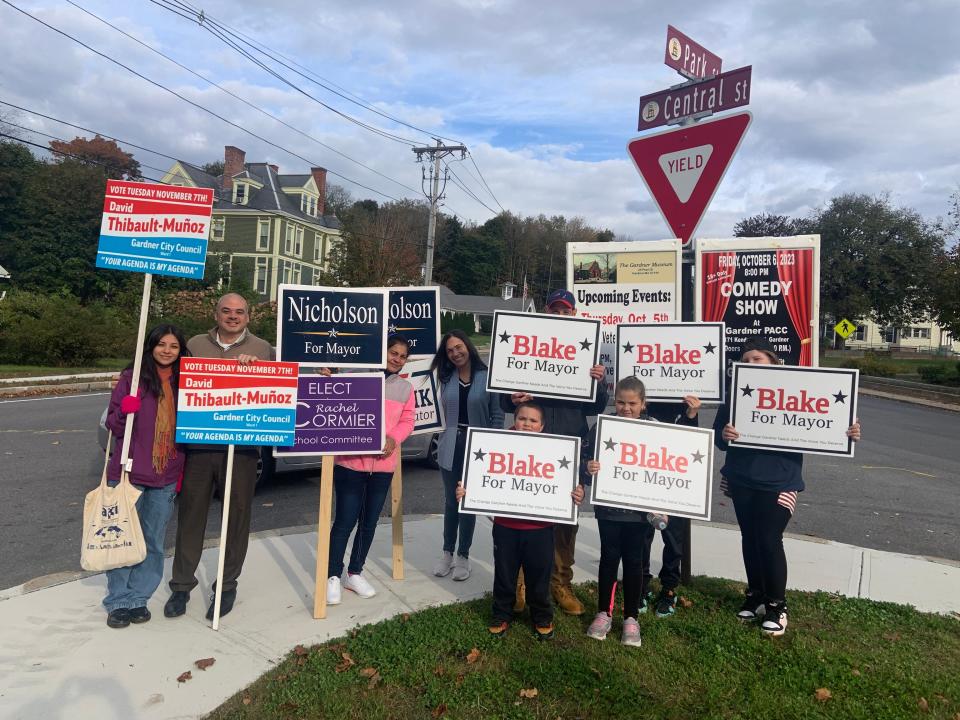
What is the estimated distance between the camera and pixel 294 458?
797cm

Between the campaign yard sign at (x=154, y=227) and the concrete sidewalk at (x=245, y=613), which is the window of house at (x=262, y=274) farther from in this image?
the campaign yard sign at (x=154, y=227)

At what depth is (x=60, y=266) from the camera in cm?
4288

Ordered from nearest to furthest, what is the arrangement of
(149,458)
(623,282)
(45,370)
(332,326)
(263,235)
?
(149,458), (332,326), (623,282), (45,370), (263,235)

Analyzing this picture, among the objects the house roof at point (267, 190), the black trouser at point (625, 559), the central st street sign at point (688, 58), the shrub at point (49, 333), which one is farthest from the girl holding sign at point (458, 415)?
the house roof at point (267, 190)

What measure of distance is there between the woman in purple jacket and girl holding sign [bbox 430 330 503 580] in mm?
1871

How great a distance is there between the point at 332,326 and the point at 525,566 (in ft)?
6.83

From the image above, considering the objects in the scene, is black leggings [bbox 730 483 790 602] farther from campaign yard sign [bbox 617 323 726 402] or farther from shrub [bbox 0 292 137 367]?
shrub [bbox 0 292 137 367]

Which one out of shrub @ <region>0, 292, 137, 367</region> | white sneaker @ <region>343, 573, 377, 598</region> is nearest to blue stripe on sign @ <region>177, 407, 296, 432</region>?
white sneaker @ <region>343, 573, 377, 598</region>

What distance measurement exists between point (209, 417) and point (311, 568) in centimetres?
184

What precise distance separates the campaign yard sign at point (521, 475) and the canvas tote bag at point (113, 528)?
1.95 m

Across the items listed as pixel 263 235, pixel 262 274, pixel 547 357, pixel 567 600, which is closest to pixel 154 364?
pixel 547 357

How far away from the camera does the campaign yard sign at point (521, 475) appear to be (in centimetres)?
434

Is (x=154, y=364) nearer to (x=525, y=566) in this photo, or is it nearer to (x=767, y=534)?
(x=525, y=566)

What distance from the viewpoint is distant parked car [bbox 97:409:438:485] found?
803 cm
